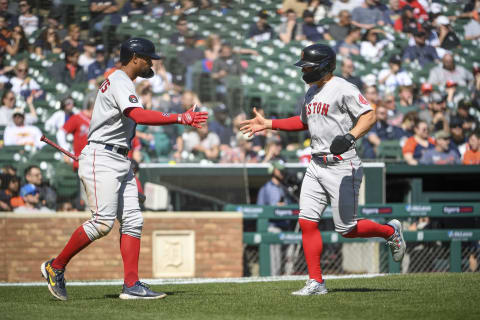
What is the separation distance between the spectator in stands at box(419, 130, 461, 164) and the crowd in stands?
16 millimetres

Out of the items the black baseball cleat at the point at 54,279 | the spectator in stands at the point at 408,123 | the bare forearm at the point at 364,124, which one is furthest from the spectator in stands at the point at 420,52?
the black baseball cleat at the point at 54,279

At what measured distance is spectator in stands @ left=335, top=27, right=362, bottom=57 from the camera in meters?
13.3

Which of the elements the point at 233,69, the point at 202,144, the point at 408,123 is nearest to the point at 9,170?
the point at 202,144

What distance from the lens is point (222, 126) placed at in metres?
12.0

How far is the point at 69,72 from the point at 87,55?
42cm

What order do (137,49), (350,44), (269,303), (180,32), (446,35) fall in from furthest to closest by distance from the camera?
(446,35)
(350,44)
(180,32)
(137,49)
(269,303)

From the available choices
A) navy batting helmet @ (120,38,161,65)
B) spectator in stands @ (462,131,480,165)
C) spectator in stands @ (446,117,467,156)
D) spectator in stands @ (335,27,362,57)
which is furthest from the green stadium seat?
navy batting helmet @ (120,38,161,65)

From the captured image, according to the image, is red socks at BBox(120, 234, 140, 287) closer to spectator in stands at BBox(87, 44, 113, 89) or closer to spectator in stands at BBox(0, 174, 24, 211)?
spectator in stands at BBox(0, 174, 24, 211)

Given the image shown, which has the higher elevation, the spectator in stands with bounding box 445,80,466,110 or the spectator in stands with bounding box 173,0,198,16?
the spectator in stands with bounding box 173,0,198,16

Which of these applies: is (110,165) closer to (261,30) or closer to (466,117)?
(261,30)

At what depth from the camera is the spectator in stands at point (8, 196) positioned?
11.2 metres

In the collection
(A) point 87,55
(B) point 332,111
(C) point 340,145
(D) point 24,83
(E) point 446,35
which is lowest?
(C) point 340,145

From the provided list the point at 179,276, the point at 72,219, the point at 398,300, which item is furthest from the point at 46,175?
the point at 398,300

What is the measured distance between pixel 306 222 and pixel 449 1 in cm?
952
